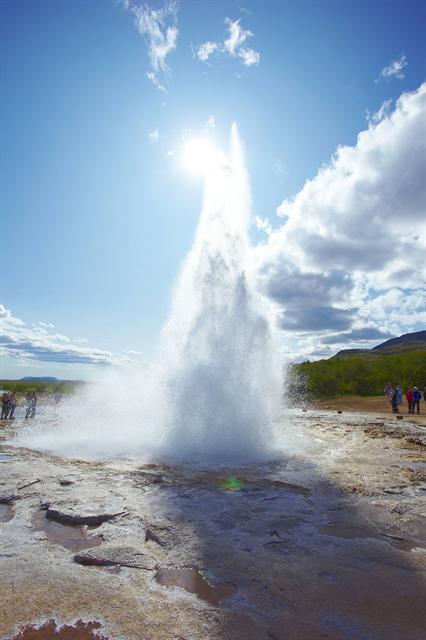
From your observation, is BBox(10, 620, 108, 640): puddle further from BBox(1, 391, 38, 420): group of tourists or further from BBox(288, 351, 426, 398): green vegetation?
BBox(288, 351, 426, 398): green vegetation

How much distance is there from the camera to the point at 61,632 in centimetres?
305

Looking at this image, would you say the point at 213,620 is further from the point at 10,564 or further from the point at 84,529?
the point at 84,529

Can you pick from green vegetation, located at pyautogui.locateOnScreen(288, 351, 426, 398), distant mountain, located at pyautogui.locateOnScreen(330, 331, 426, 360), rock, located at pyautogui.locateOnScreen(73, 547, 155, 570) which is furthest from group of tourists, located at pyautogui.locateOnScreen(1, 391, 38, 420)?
distant mountain, located at pyautogui.locateOnScreen(330, 331, 426, 360)

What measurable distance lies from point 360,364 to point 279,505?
41014mm

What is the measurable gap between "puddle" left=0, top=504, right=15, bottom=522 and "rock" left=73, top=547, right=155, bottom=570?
6.05 feet

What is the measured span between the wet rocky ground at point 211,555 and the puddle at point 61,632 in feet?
0.04

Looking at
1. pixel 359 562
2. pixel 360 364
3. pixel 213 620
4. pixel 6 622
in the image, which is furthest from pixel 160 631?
pixel 360 364

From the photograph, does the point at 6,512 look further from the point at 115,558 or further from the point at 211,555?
the point at 211,555

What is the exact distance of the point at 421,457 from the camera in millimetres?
10305

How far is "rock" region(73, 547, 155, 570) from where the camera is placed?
4185 mm

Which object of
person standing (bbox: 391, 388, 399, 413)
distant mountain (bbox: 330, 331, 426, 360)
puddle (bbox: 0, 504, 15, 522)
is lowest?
puddle (bbox: 0, 504, 15, 522)

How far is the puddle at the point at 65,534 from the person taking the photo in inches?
186

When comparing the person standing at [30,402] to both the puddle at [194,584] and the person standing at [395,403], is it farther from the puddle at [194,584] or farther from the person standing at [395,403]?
the person standing at [395,403]

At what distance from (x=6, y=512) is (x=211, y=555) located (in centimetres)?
336
